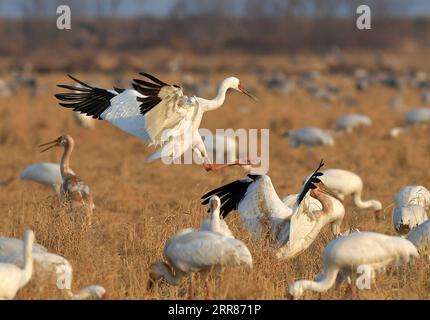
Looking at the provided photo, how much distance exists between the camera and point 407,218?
20.4 feet

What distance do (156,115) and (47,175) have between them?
2263 millimetres

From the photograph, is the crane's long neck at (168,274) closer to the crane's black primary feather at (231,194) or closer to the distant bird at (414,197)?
the crane's black primary feather at (231,194)

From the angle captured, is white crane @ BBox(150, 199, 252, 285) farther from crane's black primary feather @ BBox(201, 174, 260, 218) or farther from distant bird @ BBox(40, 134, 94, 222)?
distant bird @ BBox(40, 134, 94, 222)

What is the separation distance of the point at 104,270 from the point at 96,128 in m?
10.7

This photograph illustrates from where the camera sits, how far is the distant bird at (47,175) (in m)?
8.38

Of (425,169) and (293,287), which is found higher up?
(425,169)

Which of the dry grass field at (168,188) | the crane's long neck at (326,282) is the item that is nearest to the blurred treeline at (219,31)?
the dry grass field at (168,188)

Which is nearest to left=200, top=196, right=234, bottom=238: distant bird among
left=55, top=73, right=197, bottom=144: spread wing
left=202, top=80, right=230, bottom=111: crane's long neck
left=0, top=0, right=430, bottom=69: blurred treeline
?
left=55, top=73, right=197, bottom=144: spread wing

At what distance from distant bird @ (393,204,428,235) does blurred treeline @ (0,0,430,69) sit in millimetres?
32423

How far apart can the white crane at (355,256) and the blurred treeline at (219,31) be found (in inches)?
1332

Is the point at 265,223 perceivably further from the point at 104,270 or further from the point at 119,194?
the point at 119,194

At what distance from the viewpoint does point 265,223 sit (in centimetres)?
580

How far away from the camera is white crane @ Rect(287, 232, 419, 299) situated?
4652 millimetres
